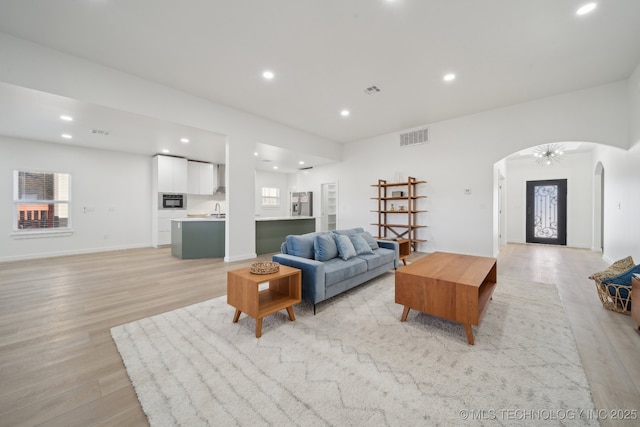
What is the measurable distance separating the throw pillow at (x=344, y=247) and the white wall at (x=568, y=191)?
24.3 ft

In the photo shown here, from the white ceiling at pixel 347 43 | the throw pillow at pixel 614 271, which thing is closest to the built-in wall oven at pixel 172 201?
the white ceiling at pixel 347 43

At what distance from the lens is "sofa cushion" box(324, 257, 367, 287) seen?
277 centimetres

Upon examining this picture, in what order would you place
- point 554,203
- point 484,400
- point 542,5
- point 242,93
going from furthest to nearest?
point 554,203, point 242,93, point 542,5, point 484,400

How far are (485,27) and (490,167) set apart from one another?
126 inches

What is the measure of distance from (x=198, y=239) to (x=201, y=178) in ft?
10.3

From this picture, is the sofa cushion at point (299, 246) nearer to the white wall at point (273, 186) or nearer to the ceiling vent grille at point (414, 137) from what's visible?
the ceiling vent grille at point (414, 137)

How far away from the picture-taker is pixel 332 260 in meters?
3.25

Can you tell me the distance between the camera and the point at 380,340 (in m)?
2.13

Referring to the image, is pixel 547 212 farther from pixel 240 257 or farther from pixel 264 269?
pixel 264 269

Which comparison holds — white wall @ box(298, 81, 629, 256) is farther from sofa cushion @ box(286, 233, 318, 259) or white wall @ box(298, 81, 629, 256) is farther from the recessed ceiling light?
sofa cushion @ box(286, 233, 318, 259)

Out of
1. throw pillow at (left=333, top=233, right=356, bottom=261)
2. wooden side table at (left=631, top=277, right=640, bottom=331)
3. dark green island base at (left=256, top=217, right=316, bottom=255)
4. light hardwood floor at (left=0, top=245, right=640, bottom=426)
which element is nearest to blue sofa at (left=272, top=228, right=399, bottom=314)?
throw pillow at (left=333, top=233, right=356, bottom=261)

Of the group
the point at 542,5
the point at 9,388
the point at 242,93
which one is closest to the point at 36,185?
the point at 242,93

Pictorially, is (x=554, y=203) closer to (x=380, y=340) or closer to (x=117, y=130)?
(x=380, y=340)

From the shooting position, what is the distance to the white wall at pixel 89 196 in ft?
17.3
